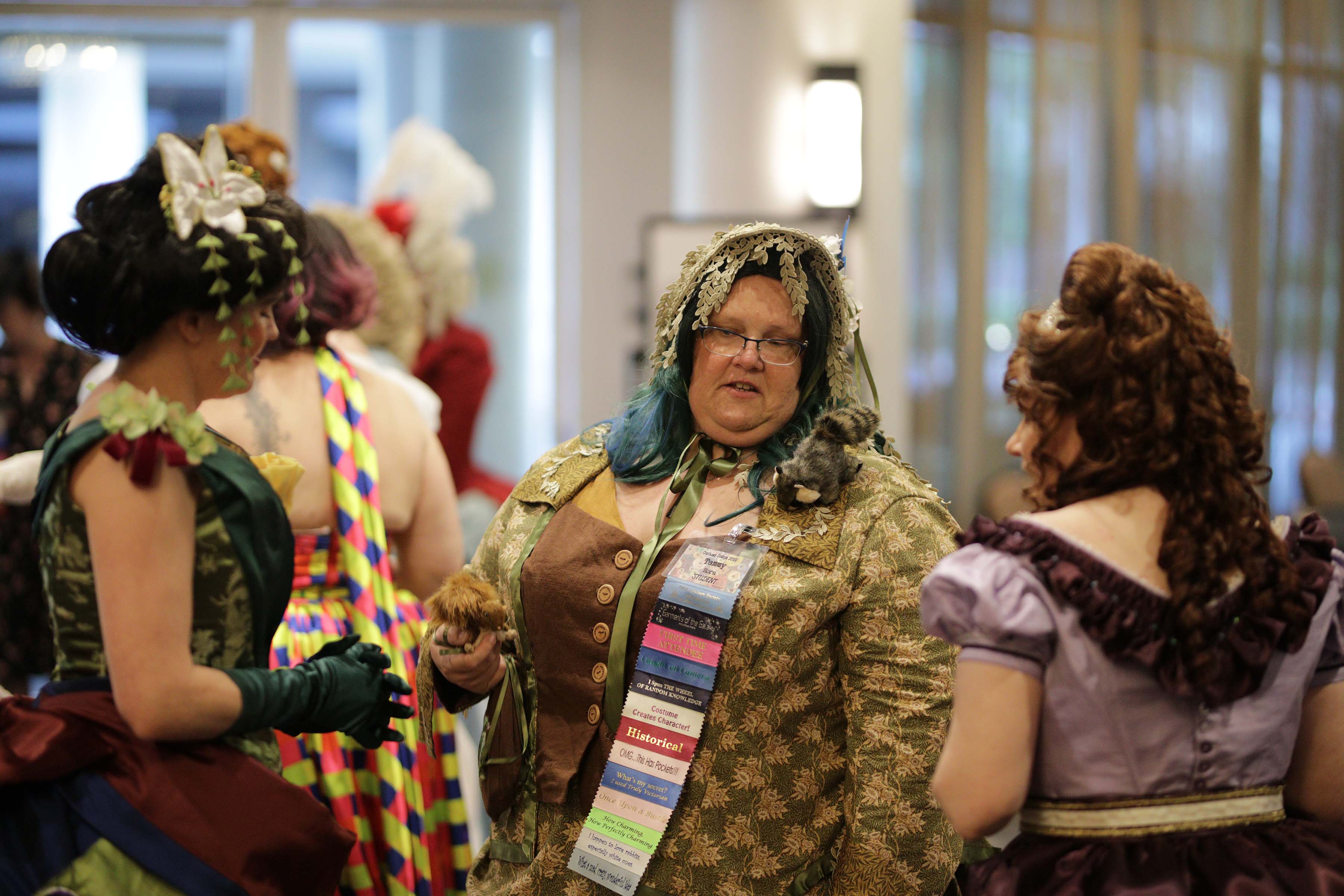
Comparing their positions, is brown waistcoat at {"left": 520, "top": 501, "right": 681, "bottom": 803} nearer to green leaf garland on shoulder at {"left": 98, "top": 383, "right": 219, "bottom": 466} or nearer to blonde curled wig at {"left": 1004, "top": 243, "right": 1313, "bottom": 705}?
green leaf garland on shoulder at {"left": 98, "top": 383, "right": 219, "bottom": 466}

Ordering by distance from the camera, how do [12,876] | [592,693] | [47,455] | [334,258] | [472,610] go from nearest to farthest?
[12,876], [47,455], [472,610], [592,693], [334,258]

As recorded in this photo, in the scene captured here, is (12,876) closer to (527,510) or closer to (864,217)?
(527,510)

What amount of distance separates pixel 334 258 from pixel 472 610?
1075 mm

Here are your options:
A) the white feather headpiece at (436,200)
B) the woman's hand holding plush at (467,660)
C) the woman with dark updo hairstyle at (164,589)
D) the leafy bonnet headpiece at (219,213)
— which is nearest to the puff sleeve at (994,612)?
the woman's hand holding plush at (467,660)

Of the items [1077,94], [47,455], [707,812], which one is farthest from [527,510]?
[1077,94]

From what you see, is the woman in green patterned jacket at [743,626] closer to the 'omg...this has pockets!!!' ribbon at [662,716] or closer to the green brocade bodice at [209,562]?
the 'omg...this has pockets!!!' ribbon at [662,716]

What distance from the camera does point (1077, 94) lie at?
5.82 m

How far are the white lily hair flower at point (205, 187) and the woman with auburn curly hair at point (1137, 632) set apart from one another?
0.93 m

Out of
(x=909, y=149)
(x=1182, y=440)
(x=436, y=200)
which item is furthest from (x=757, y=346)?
(x=909, y=149)

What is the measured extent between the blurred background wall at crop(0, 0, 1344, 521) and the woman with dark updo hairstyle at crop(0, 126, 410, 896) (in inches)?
160

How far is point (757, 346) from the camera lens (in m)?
1.87

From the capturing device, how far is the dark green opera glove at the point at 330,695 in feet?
4.86

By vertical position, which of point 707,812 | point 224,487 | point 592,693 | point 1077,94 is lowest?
point 707,812

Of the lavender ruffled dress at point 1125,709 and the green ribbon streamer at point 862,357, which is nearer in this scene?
the lavender ruffled dress at point 1125,709
